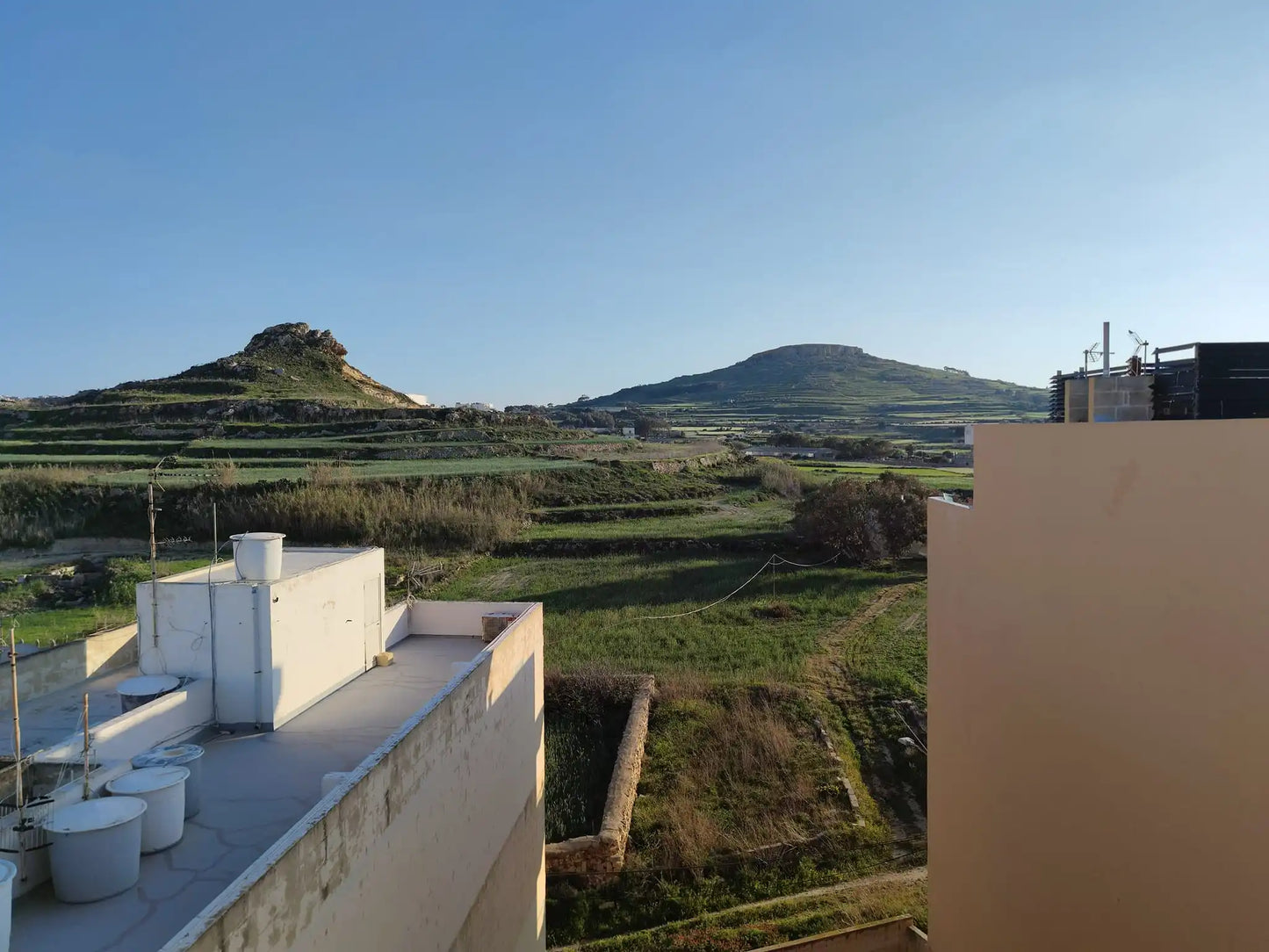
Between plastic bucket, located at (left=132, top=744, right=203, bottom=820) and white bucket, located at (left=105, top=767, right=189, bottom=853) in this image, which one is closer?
white bucket, located at (left=105, top=767, right=189, bottom=853)

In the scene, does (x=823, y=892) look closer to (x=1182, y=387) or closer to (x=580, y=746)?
(x=580, y=746)

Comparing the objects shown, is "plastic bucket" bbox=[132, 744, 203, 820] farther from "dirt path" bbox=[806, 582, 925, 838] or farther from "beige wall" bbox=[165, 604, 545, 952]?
"dirt path" bbox=[806, 582, 925, 838]

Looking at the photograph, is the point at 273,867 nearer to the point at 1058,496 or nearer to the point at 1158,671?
the point at 1158,671

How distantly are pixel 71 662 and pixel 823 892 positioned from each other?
7.17 meters

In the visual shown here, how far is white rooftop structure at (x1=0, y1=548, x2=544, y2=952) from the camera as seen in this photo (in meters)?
3.11

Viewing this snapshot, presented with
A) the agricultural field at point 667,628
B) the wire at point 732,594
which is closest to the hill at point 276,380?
the agricultural field at point 667,628

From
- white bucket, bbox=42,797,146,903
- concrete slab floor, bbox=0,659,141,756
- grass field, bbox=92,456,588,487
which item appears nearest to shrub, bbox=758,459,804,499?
grass field, bbox=92,456,588,487

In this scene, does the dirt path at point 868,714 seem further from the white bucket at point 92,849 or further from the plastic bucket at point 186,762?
the white bucket at point 92,849

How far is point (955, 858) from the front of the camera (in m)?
5.78

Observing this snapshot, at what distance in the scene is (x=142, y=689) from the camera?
5.14 meters

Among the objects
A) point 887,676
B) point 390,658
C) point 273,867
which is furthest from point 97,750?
point 887,676

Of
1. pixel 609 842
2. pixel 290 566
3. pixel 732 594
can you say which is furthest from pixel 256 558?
pixel 732 594

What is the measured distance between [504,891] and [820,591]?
13.8 metres

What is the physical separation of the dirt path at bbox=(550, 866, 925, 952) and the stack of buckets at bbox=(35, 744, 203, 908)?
521 centimetres
